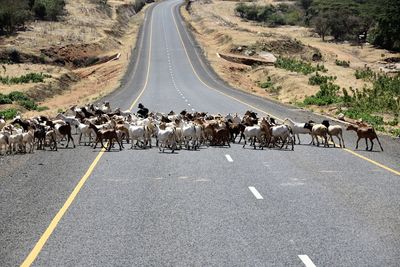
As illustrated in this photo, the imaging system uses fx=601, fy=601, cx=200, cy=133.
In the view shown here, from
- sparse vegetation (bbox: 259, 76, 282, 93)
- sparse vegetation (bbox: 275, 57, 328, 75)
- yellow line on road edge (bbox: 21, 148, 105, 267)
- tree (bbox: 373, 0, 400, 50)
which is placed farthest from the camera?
tree (bbox: 373, 0, 400, 50)

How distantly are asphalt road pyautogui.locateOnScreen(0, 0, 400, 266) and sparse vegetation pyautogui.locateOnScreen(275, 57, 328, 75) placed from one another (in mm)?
50478

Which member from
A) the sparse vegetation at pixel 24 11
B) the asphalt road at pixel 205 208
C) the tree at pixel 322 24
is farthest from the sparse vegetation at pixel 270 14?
the asphalt road at pixel 205 208

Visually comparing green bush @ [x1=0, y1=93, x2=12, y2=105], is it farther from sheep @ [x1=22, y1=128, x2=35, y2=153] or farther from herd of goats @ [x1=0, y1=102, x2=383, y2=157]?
sheep @ [x1=22, y1=128, x2=35, y2=153]

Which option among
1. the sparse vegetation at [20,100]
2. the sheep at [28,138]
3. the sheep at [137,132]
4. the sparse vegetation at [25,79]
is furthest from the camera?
the sparse vegetation at [25,79]

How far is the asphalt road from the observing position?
10492 millimetres

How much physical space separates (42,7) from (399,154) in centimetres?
10549

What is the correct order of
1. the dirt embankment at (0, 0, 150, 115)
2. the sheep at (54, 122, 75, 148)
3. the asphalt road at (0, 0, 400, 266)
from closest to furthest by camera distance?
the asphalt road at (0, 0, 400, 266) < the sheep at (54, 122, 75, 148) < the dirt embankment at (0, 0, 150, 115)

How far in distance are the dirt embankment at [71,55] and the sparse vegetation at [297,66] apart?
73.5ft

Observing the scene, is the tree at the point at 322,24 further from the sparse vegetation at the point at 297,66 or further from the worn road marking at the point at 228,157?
the worn road marking at the point at 228,157

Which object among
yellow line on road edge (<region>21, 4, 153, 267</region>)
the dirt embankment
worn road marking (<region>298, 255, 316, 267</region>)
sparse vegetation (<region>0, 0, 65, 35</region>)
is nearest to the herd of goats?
yellow line on road edge (<region>21, 4, 153, 267</region>)

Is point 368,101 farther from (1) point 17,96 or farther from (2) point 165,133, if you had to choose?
(1) point 17,96

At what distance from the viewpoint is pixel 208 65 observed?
296 feet

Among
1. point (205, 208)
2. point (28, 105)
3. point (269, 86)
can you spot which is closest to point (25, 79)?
point (28, 105)

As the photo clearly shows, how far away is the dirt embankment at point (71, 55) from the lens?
213 ft
